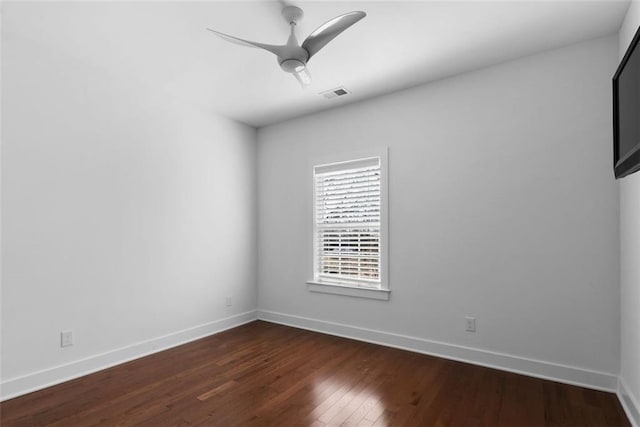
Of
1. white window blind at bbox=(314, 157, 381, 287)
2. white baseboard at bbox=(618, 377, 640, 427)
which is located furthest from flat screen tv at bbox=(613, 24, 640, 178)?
white window blind at bbox=(314, 157, 381, 287)

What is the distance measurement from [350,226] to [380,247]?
469 mm

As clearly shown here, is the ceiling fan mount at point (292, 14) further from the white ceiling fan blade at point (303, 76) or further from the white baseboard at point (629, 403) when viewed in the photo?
the white baseboard at point (629, 403)

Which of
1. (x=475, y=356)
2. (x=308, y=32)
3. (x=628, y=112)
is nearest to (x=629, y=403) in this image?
(x=475, y=356)

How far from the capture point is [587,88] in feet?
8.81

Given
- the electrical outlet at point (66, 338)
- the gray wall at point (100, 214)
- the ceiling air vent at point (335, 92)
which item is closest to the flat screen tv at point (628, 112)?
the ceiling air vent at point (335, 92)

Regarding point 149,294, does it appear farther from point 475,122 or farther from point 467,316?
point 475,122

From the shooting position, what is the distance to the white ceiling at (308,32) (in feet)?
7.54

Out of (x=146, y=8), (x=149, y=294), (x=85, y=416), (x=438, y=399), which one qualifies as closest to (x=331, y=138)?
(x=146, y=8)

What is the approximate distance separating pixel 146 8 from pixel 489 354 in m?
3.82

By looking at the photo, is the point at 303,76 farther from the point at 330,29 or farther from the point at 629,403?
the point at 629,403

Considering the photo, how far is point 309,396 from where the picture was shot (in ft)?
8.26

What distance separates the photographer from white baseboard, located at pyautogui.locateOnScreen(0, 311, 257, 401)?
2.54 m

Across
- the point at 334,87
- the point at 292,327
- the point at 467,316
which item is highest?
the point at 334,87

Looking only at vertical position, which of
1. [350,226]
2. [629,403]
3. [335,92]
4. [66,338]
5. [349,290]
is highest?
[335,92]
